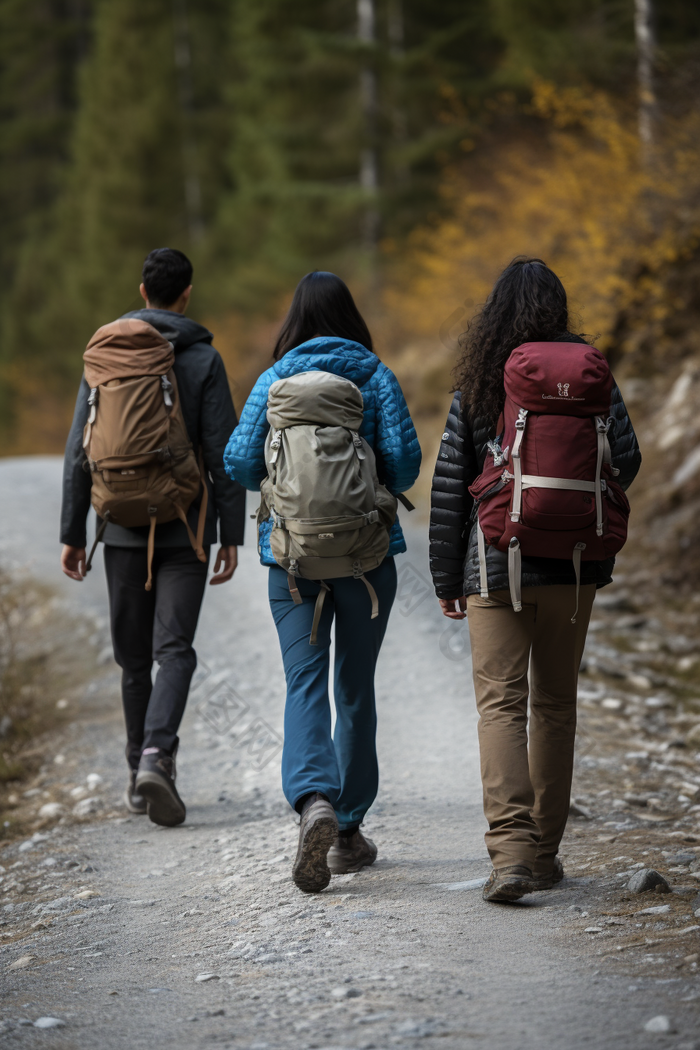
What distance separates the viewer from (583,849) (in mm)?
3816

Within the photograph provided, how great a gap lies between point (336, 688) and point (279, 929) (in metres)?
0.87

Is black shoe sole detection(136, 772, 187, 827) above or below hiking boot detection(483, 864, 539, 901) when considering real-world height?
below

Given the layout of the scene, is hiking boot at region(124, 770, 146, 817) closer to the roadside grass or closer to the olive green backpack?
the roadside grass

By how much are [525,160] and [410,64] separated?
5761mm

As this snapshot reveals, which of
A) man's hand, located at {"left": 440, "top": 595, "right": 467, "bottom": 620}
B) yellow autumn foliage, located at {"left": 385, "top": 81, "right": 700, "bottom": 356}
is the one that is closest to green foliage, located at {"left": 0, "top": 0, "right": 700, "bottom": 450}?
yellow autumn foliage, located at {"left": 385, "top": 81, "right": 700, "bottom": 356}

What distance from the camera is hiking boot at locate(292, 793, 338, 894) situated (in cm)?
322

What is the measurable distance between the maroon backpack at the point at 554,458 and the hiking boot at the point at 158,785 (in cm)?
188

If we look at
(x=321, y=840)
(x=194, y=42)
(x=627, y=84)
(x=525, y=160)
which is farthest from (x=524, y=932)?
(x=194, y=42)

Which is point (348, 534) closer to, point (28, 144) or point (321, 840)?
point (321, 840)

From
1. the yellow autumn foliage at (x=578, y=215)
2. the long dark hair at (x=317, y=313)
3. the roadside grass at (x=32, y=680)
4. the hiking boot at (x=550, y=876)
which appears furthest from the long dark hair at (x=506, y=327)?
the yellow autumn foliage at (x=578, y=215)

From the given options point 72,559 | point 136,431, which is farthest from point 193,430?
point 72,559

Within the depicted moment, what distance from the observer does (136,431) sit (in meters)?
4.23

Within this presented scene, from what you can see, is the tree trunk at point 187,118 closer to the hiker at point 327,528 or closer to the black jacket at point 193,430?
the black jacket at point 193,430

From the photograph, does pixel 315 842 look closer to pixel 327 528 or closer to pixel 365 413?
pixel 327 528
